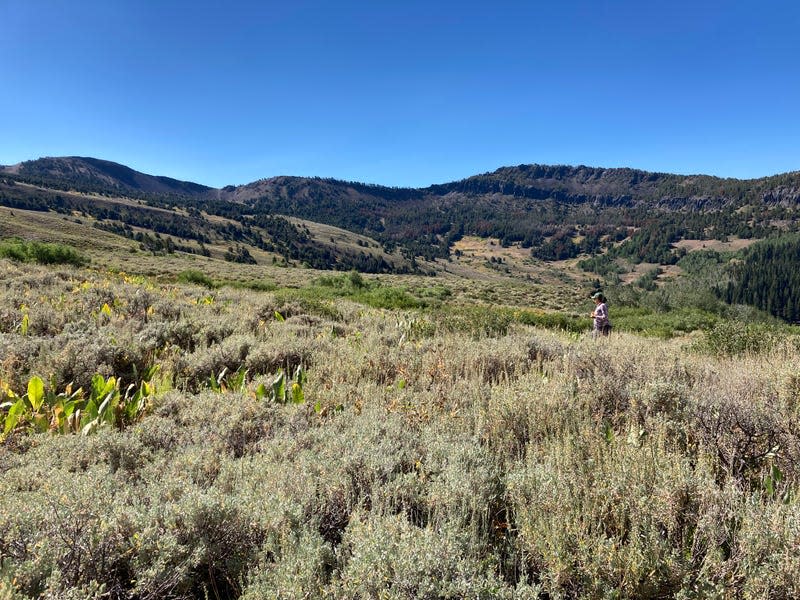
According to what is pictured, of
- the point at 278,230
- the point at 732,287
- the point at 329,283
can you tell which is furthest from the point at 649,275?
the point at 329,283

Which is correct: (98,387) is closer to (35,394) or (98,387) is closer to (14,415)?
(35,394)

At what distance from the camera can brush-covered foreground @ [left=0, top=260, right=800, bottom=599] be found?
5.54ft

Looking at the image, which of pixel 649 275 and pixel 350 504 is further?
pixel 649 275

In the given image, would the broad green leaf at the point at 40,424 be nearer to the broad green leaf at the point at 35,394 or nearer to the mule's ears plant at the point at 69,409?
the mule's ears plant at the point at 69,409

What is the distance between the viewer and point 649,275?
178 m

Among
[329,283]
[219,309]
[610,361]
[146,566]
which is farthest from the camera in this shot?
[329,283]

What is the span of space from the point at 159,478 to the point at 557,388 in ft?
10.5

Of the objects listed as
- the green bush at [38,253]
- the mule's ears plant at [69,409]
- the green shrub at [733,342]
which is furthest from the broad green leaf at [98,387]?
the green bush at [38,253]

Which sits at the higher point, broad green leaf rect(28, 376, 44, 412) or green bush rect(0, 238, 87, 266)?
green bush rect(0, 238, 87, 266)

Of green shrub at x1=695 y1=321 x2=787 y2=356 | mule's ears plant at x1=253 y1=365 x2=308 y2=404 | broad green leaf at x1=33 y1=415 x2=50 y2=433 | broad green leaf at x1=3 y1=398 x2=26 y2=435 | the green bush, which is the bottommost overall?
broad green leaf at x1=33 y1=415 x2=50 y2=433

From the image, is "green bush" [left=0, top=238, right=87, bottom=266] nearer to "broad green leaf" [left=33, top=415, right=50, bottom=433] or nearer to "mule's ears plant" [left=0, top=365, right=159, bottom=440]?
"mule's ears plant" [left=0, top=365, right=159, bottom=440]

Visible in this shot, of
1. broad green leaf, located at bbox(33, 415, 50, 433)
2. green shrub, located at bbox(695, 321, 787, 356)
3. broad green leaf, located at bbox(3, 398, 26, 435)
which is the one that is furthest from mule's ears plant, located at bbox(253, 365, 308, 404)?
green shrub, located at bbox(695, 321, 787, 356)

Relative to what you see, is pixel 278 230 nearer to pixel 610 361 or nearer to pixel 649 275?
pixel 649 275

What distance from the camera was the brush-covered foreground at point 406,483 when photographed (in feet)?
5.54
